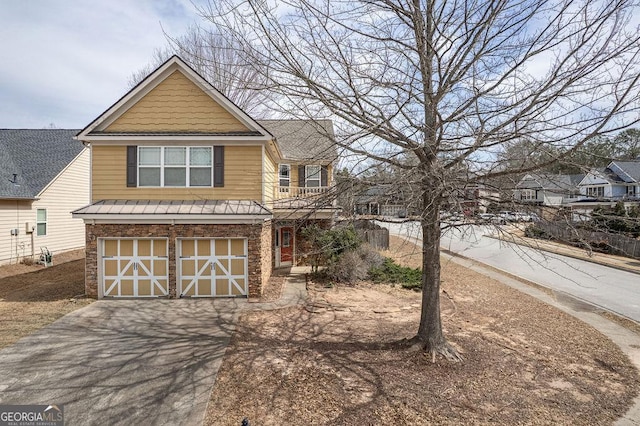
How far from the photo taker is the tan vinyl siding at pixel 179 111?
12.0 m

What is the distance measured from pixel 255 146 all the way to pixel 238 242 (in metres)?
3.27

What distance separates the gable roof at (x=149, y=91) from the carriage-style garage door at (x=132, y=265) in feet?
11.7

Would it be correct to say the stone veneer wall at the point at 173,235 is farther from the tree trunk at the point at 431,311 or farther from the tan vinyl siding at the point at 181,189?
the tree trunk at the point at 431,311

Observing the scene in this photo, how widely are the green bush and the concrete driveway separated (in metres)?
6.67

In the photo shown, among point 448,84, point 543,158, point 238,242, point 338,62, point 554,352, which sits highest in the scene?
point 338,62

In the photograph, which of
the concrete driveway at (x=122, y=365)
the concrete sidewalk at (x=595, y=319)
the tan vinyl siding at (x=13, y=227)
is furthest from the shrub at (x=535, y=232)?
the tan vinyl siding at (x=13, y=227)

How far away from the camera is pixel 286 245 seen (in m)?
17.9

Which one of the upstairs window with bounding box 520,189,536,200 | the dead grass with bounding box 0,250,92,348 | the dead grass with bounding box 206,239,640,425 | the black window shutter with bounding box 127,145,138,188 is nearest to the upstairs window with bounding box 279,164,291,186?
the black window shutter with bounding box 127,145,138,188

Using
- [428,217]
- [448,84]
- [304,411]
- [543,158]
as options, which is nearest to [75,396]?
[304,411]

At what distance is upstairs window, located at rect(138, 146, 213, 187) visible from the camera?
1197 cm

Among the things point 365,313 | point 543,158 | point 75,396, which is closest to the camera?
point 75,396

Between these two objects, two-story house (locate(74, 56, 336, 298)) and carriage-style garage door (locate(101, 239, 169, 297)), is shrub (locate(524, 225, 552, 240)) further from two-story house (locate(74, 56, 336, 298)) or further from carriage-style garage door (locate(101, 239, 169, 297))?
carriage-style garage door (locate(101, 239, 169, 297))

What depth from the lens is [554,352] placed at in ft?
25.0

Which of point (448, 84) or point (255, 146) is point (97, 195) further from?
point (448, 84)
